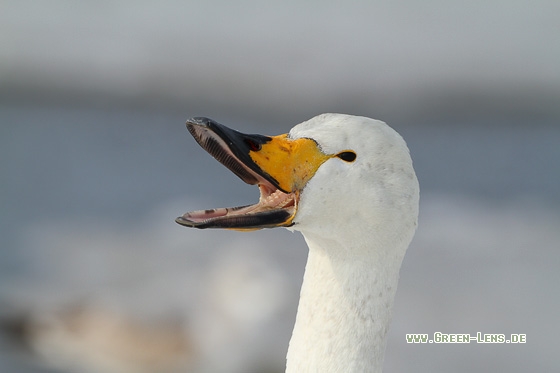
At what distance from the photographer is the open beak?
42 cm

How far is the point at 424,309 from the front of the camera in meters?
1.47

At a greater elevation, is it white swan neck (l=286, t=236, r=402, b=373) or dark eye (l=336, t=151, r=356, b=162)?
dark eye (l=336, t=151, r=356, b=162)

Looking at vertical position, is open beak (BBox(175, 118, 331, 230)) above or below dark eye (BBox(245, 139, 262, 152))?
below

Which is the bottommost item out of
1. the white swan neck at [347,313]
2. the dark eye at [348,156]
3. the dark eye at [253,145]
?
the white swan neck at [347,313]

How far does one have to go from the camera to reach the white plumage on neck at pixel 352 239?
0.45 metres

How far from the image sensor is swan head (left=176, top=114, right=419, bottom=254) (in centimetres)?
44

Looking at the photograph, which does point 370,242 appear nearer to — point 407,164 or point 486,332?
point 407,164

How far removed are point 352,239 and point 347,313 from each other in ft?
0.18

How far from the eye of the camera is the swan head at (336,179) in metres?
0.44

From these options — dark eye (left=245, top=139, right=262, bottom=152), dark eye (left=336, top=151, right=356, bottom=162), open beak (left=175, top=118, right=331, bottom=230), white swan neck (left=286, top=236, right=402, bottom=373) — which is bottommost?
white swan neck (left=286, top=236, right=402, bottom=373)

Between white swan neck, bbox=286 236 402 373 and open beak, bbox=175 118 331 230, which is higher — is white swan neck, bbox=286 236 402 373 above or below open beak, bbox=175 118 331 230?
below

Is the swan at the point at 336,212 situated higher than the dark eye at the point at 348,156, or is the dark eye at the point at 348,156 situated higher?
the dark eye at the point at 348,156

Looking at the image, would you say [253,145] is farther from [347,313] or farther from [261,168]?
[347,313]

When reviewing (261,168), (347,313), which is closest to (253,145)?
(261,168)
